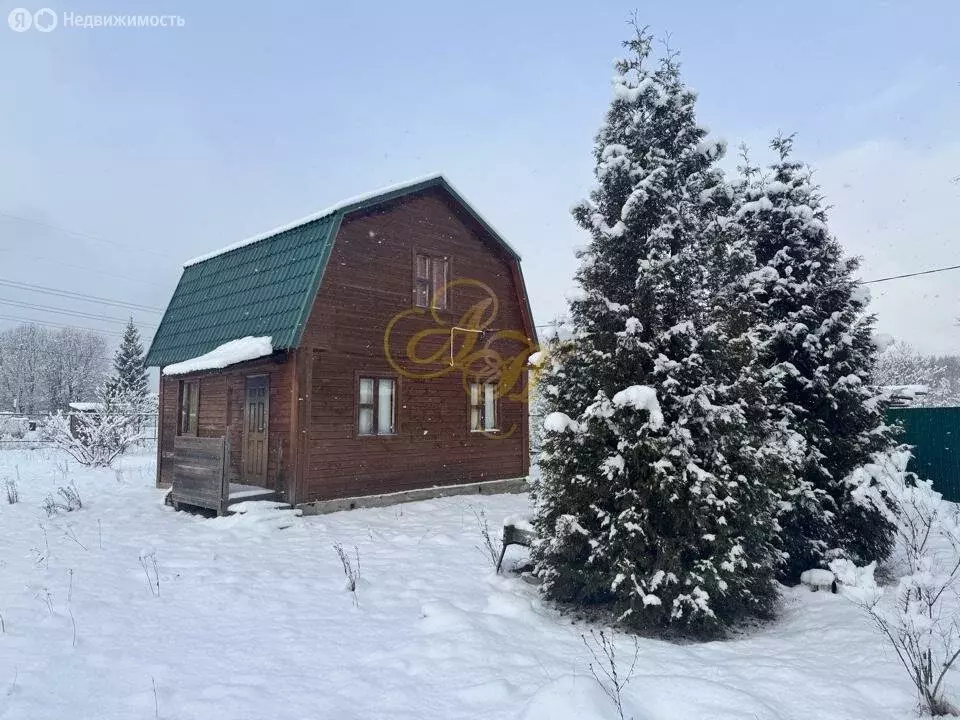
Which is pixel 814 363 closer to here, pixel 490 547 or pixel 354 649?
pixel 490 547

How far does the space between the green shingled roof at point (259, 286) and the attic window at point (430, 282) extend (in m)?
1.50

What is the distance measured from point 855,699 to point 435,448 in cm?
1022

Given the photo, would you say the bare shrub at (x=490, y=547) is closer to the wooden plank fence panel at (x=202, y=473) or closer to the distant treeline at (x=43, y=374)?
the wooden plank fence panel at (x=202, y=473)

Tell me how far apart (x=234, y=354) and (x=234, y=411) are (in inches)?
99.0

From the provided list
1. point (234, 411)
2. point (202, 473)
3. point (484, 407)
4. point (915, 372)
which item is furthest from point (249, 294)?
point (915, 372)

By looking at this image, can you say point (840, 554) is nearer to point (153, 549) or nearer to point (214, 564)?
point (214, 564)

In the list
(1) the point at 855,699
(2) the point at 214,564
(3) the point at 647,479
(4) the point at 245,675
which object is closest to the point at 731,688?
(1) the point at 855,699

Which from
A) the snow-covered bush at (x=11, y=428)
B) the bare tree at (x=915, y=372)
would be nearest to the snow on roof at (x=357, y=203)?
the snow-covered bush at (x=11, y=428)

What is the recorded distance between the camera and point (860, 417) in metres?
7.80

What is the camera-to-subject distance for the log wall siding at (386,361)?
11.7 m

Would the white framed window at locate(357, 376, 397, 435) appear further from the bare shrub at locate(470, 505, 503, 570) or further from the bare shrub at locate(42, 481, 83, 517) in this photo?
the bare shrub at locate(42, 481, 83, 517)

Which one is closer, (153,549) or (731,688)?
(731,688)

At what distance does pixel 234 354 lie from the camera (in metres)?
10.9

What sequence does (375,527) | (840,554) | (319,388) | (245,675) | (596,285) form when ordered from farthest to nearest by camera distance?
(319,388) → (375,527) → (840,554) → (596,285) → (245,675)
